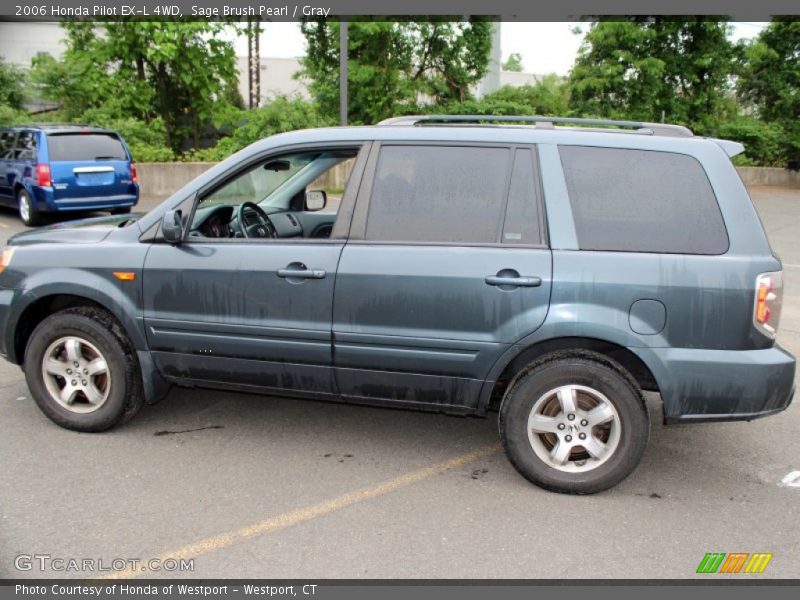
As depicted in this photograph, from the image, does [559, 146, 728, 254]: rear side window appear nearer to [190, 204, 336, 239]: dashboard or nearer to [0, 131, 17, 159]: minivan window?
[190, 204, 336, 239]: dashboard

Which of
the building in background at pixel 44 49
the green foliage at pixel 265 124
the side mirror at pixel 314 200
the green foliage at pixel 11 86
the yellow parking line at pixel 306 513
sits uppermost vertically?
the building in background at pixel 44 49

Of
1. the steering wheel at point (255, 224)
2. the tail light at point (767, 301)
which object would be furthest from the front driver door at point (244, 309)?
the tail light at point (767, 301)

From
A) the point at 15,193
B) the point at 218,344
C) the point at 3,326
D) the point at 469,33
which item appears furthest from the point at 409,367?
the point at 469,33

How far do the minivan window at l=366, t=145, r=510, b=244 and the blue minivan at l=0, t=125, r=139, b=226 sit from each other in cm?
1007

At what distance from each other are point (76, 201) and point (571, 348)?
10943 millimetres

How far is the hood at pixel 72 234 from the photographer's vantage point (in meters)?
4.52

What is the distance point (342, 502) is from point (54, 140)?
1093 centimetres

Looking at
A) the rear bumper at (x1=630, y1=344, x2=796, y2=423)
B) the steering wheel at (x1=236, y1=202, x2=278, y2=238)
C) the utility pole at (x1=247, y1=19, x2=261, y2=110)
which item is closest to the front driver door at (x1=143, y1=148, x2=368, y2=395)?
the steering wheel at (x1=236, y1=202, x2=278, y2=238)

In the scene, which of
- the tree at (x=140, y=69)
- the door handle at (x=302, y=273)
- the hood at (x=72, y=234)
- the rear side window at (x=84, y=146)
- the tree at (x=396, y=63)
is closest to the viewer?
the door handle at (x=302, y=273)

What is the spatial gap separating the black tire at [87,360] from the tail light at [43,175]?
28.9 feet

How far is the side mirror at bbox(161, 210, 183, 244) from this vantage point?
4121 mm

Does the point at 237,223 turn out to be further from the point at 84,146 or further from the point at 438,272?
the point at 84,146

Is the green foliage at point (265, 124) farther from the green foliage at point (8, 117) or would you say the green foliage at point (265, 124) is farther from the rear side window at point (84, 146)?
the rear side window at point (84, 146)

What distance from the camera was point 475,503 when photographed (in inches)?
148
